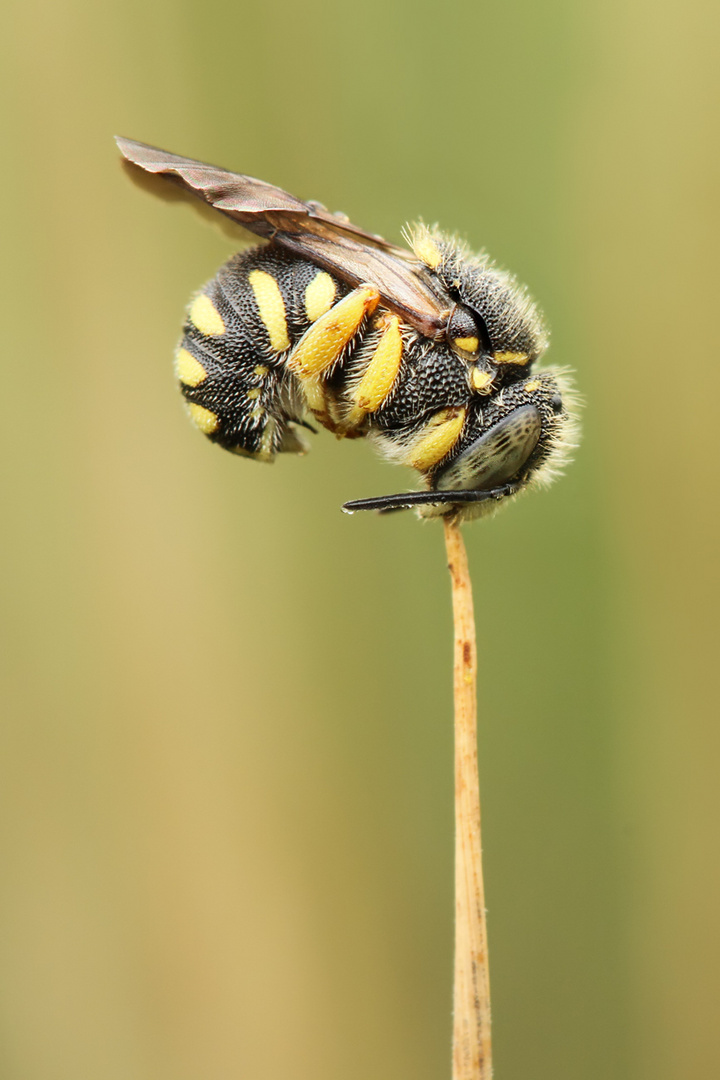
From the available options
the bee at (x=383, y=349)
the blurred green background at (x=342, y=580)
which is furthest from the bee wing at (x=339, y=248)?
the blurred green background at (x=342, y=580)

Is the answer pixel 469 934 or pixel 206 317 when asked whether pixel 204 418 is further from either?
pixel 469 934

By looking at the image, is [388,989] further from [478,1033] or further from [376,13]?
[376,13]

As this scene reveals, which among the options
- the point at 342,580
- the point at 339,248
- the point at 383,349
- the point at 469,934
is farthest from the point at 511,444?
the point at 342,580

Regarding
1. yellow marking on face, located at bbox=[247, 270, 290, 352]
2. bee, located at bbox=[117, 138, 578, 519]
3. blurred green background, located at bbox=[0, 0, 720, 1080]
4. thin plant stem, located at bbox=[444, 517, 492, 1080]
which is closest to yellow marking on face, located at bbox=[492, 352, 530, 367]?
bee, located at bbox=[117, 138, 578, 519]

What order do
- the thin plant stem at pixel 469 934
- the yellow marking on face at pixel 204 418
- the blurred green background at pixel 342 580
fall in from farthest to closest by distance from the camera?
1. the blurred green background at pixel 342 580
2. the yellow marking on face at pixel 204 418
3. the thin plant stem at pixel 469 934

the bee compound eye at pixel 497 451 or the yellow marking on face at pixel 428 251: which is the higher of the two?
the yellow marking on face at pixel 428 251

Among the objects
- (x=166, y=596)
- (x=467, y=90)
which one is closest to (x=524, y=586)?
(x=166, y=596)

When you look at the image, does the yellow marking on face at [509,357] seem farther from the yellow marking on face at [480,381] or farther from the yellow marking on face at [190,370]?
the yellow marking on face at [190,370]
